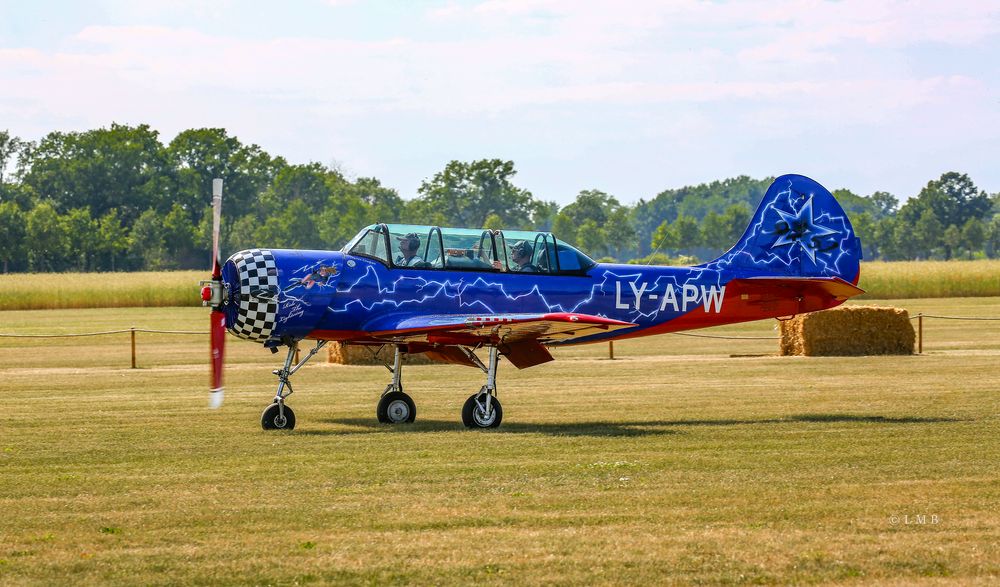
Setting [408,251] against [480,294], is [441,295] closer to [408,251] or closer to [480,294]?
[480,294]

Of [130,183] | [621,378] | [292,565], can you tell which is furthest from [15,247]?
[292,565]

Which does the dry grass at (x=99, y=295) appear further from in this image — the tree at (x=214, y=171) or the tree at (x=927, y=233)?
the tree at (x=927, y=233)

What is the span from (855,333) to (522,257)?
13.2 metres

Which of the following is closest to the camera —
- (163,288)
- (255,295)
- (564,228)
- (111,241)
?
(255,295)

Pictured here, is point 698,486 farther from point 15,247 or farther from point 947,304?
point 15,247

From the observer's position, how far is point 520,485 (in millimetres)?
11664

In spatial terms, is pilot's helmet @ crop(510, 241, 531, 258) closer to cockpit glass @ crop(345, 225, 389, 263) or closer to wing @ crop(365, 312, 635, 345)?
wing @ crop(365, 312, 635, 345)

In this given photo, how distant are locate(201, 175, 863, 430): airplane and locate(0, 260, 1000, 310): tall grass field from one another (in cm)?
4150

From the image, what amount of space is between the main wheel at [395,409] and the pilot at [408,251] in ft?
5.48

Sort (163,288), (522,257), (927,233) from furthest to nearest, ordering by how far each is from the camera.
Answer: (927,233) → (163,288) → (522,257)

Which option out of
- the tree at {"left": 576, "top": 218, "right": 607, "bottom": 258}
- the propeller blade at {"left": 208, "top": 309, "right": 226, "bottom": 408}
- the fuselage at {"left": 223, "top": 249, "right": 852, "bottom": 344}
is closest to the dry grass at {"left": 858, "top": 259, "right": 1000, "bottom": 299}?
the fuselage at {"left": 223, "top": 249, "right": 852, "bottom": 344}

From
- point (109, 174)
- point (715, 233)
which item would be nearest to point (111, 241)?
point (109, 174)

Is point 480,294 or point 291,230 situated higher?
point 291,230

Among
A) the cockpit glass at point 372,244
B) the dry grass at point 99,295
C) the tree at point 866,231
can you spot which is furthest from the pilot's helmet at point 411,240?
the tree at point 866,231
